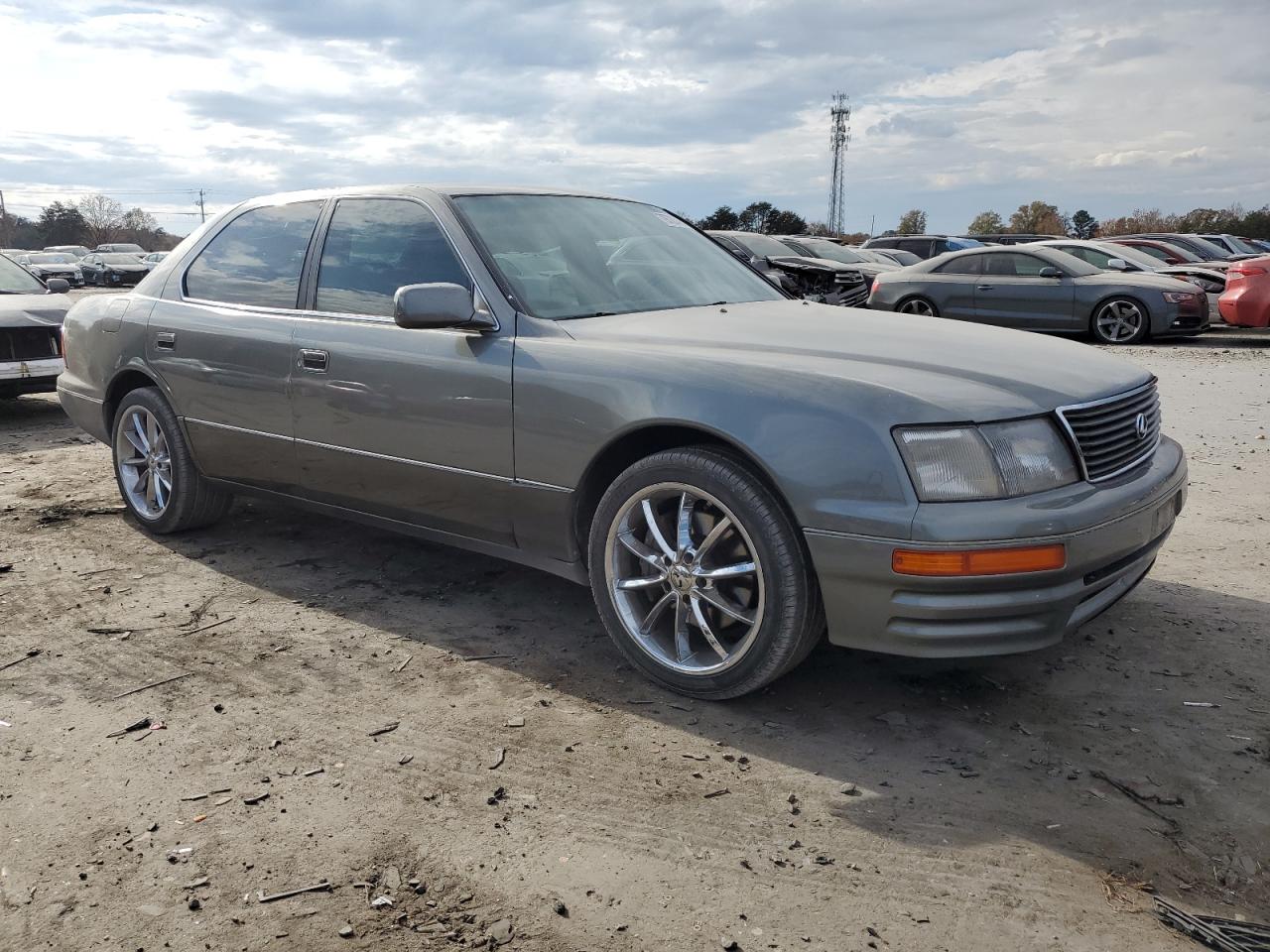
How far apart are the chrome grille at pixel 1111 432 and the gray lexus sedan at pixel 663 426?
12mm

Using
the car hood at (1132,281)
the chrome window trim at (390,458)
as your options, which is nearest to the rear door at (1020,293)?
the car hood at (1132,281)

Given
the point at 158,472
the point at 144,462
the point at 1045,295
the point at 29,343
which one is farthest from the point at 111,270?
the point at 158,472

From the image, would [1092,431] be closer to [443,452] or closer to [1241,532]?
[443,452]

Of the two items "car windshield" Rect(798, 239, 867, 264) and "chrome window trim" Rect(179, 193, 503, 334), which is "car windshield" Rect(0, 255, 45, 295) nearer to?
"chrome window trim" Rect(179, 193, 503, 334)

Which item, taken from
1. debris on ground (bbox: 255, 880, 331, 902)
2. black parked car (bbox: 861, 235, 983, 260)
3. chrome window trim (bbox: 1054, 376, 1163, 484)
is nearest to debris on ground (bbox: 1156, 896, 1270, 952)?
chrome window trim (bbox: 1054, 376, 1163, 484)

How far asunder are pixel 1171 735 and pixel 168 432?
441cm

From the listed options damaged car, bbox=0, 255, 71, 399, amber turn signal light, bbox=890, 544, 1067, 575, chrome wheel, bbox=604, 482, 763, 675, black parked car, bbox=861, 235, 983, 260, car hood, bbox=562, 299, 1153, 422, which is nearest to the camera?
amber turn signal light, bbox=890, 544, 1067, 575

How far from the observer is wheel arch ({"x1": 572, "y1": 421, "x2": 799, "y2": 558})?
3211 millimetres

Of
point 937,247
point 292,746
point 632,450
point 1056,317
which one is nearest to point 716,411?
point 632,450

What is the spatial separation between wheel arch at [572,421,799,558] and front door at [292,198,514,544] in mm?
298

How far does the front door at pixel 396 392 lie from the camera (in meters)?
Result: 3.83

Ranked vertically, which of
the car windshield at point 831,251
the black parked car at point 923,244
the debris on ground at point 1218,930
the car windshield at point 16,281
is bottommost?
the debris on ground at point 1218,930

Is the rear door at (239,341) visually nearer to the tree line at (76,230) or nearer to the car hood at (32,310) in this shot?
the car hood at (32,310)

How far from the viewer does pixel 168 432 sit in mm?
5164
